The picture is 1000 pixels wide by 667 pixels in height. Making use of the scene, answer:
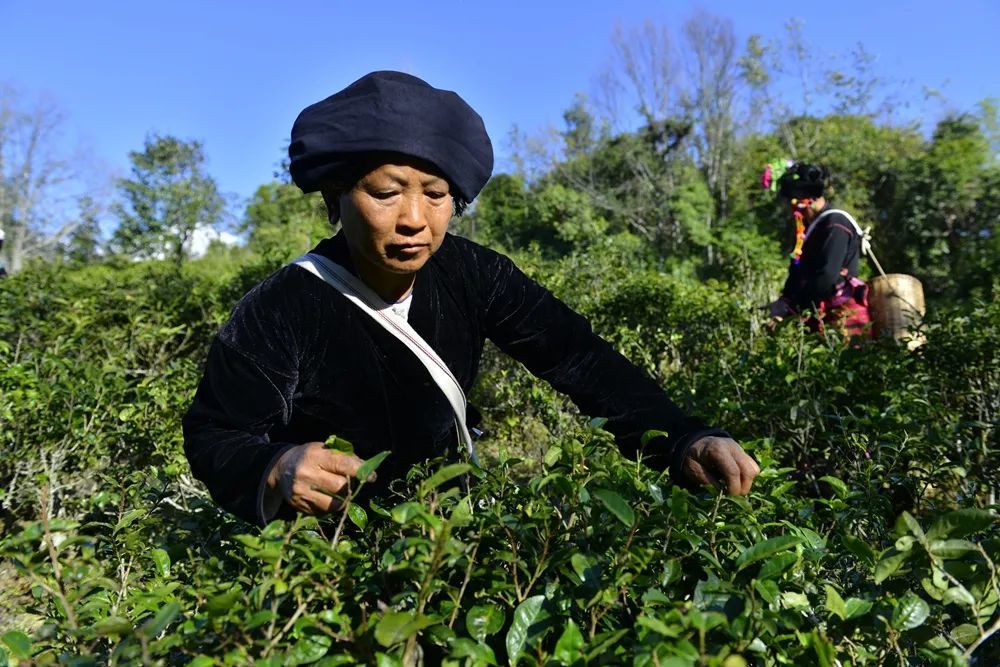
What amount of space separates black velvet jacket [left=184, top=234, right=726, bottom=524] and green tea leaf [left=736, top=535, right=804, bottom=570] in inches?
24.5

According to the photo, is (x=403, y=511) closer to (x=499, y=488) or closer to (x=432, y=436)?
(x=499, y=488)

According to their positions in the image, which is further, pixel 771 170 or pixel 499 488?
pixel 771 170

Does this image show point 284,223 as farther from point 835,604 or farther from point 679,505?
point 835,604

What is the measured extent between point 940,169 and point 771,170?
923 centimetres

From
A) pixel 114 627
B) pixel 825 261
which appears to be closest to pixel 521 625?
pixel 114 627

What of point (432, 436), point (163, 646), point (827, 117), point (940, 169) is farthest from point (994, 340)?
point (827, 117)

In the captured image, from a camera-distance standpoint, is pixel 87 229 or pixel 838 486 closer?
pixel 838 486

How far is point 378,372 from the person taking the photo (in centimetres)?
199

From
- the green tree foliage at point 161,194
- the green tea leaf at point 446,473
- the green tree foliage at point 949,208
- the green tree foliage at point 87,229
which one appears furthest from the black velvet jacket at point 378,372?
the green tree foliage at point 87,229

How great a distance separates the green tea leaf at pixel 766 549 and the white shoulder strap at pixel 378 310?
895mm

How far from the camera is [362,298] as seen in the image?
197cm

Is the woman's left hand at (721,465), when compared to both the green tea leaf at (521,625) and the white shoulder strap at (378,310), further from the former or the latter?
the green tea leaf at (521,625)

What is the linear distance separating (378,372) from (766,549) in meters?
1.13

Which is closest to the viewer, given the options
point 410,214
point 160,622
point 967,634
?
point 160,622
